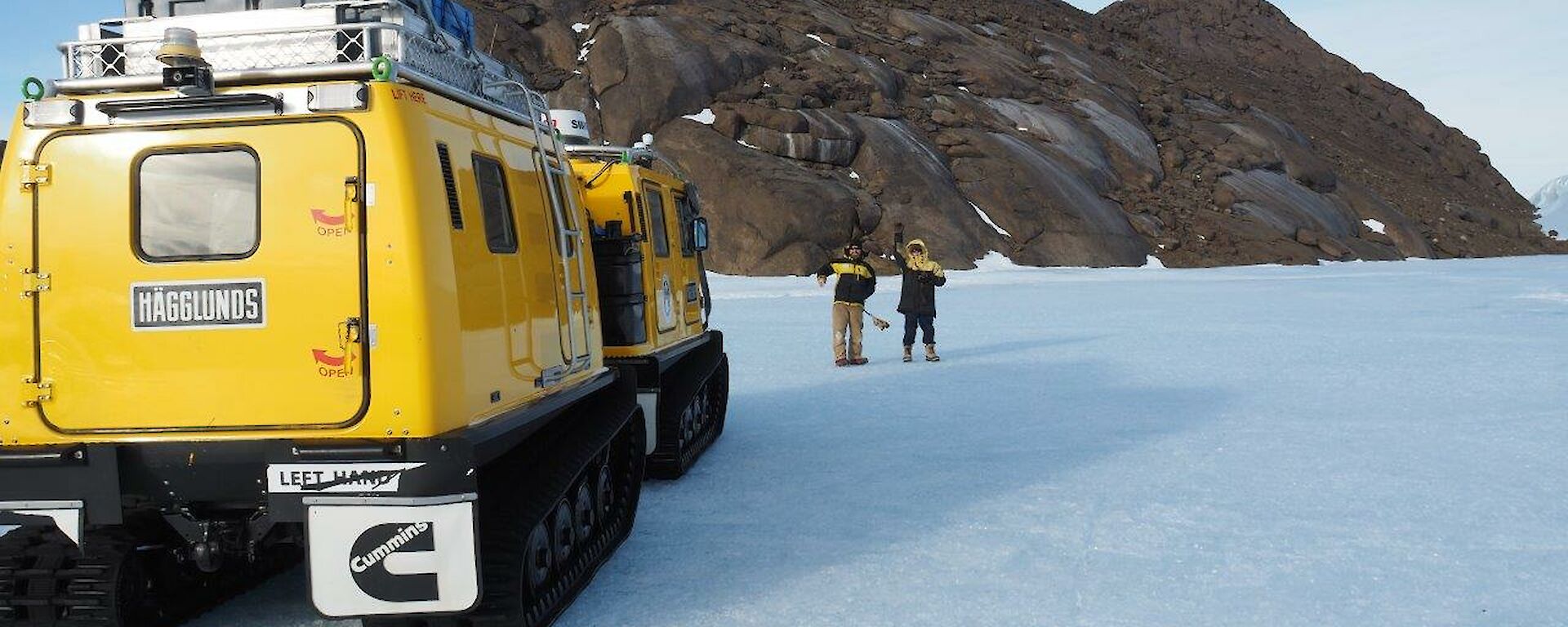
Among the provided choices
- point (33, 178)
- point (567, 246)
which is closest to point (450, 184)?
point (567, 246)

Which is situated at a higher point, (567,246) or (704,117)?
(704,117)

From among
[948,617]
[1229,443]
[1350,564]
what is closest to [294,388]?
[948,617]

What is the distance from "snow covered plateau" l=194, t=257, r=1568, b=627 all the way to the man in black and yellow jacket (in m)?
0.47

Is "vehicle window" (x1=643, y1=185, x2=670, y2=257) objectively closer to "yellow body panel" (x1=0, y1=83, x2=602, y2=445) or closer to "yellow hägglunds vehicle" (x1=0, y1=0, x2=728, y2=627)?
"yellow hägglunds vehicle" (x1=0, y1=0, x2=728, y2=627)

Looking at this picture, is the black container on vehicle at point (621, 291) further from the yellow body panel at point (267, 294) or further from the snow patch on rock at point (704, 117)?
the snow patch on rock at point (704, 117)

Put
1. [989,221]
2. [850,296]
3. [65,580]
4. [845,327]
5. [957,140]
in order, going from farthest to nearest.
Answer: [957,140] → [989,221] → [845,327] → [850,296] → [65,580]

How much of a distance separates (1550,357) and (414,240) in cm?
1587

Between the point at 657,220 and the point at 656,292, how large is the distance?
679 millimetres

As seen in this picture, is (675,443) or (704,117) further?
(704,117)

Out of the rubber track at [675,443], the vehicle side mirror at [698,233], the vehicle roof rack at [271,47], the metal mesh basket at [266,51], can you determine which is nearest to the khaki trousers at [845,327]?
the vehicle side mirror at [698,233]

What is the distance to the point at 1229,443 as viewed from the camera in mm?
9508

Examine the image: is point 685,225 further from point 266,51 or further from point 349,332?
point 349,332

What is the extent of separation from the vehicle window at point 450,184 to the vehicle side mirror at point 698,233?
16.8ft

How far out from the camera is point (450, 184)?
15.4 ft
